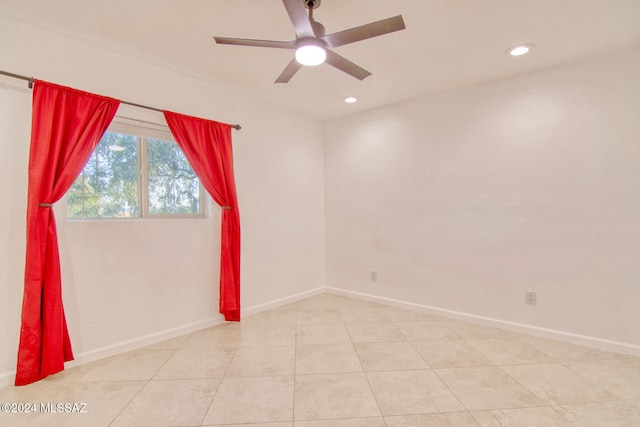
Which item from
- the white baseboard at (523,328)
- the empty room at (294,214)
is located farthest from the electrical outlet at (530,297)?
the white baseboard at (523,328)

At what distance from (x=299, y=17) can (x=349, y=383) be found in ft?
7.29

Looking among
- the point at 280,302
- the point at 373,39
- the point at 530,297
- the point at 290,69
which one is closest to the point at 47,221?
the point at 290,69

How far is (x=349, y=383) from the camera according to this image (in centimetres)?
202

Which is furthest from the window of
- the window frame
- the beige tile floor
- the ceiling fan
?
the ceiling fan

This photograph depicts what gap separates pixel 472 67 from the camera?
2684mm

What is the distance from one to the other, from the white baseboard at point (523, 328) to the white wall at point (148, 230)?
1259 millimetres

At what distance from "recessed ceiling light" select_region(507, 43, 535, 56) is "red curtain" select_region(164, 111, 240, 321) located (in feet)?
8.53

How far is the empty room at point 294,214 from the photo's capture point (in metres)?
1.88

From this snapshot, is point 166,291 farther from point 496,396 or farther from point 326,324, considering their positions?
point 496,396

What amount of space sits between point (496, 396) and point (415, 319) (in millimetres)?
1358

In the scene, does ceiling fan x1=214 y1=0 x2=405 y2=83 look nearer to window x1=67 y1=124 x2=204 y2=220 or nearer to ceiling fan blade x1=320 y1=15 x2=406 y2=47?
ceiling fan blade x1=320 y1=15 x2=406 y2=47

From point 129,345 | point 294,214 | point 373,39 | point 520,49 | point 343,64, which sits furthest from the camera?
point 294,214

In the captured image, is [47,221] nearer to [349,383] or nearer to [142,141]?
[142,141]

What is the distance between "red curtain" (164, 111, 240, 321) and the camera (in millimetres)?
2816
